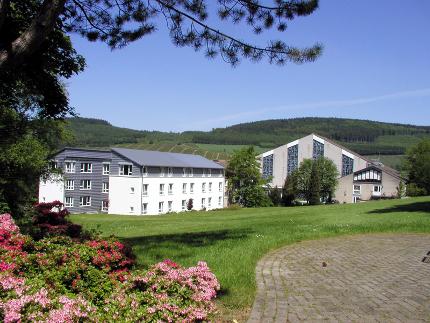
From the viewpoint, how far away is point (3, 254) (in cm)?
530

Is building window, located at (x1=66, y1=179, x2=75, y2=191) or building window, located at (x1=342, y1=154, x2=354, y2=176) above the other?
building window, located at (x1=342, y1=154, x2=354, y2=176)

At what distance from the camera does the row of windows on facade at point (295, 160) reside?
8694 centimetres

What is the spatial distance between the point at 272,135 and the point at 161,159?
12097 centimetres

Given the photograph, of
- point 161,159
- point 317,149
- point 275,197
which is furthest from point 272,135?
point 161,159

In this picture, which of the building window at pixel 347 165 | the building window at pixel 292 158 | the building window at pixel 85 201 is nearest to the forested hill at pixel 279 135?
the building window at pixel 347 165

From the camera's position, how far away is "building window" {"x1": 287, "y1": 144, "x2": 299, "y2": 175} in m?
90.4

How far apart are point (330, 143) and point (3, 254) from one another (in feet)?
285

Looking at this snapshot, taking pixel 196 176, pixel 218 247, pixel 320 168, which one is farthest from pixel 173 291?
pixel 320 168

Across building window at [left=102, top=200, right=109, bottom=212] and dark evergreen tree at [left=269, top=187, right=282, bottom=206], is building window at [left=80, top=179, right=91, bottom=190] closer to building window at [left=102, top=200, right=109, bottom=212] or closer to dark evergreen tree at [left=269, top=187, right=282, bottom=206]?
building window at [left=102, top=200, right=109, bottom=212]

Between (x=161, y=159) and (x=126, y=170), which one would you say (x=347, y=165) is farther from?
(x=126, y=170)

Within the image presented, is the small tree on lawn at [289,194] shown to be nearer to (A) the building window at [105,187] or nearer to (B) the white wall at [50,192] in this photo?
(A) the building window at [105,187]

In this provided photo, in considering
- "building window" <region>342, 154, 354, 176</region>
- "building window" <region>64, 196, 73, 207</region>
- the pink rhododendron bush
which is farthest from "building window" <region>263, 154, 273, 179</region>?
the pink rhododendron bush

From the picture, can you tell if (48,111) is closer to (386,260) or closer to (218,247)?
(218,247)

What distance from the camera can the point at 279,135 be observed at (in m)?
182
